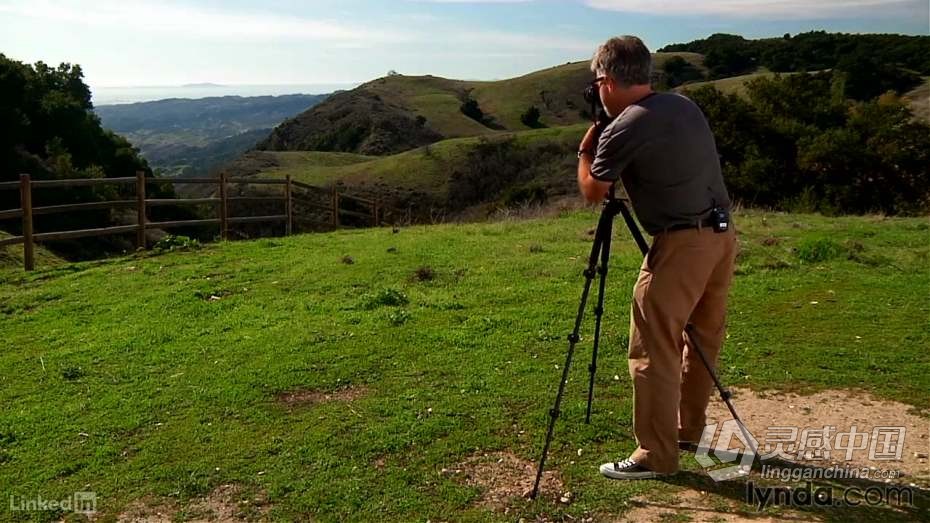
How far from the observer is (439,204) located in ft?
140

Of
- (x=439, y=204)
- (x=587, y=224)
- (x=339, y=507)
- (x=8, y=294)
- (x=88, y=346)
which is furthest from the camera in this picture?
(x=439, y=204)

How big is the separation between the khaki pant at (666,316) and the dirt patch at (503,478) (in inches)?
19.7

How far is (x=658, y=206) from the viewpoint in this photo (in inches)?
142

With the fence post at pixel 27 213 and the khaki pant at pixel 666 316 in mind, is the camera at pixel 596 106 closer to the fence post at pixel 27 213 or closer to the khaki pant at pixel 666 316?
the khaki pant at pixel 666 316

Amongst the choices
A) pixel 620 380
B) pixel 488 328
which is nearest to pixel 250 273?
pixel 488 328

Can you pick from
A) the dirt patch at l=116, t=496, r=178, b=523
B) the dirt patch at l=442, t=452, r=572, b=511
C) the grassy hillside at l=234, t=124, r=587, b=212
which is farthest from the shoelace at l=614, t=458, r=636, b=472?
the grassy hillside at l=234, t=124, r=587, b=212

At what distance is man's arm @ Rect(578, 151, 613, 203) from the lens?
140 inches

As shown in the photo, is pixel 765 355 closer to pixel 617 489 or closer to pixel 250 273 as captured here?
pixel 617 489

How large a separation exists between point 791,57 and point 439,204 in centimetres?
6202

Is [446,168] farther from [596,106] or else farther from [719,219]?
[719,219]

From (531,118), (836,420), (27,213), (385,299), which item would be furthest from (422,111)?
(836,420)

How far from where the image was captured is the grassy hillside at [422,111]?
71062 millimetres

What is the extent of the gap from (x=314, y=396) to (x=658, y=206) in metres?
3.04

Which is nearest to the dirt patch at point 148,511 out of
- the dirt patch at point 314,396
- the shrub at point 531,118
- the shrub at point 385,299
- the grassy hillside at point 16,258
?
the dirt patch at point 314,396
